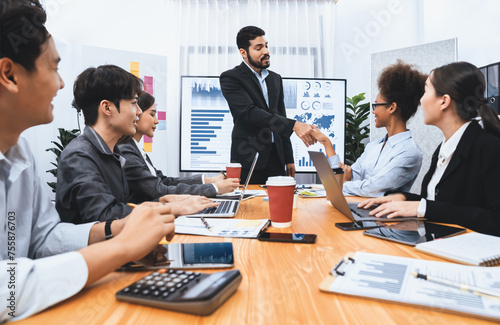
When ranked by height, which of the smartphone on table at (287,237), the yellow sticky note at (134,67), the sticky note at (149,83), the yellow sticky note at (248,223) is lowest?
the smartphone on table at (287,237)

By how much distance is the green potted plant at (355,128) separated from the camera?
3953 mm

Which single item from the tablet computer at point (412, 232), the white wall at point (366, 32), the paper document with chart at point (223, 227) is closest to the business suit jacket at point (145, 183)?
the paper document with chart at point (223, 227)

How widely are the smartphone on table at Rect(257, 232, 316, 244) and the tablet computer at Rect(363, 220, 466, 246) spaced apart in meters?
0.17

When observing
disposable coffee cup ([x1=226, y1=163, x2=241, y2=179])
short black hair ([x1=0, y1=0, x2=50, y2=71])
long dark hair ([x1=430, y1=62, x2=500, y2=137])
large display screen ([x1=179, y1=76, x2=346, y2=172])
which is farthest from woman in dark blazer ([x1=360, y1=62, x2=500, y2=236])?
large display screen ([x1=179, y1=76, x2=346, y2=172])

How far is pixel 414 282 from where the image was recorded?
61 centimetres

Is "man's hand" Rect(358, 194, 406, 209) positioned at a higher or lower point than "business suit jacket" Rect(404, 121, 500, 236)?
lower

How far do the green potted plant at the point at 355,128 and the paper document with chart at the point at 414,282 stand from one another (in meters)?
3.38

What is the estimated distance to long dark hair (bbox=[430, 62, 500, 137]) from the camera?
1.46 metres

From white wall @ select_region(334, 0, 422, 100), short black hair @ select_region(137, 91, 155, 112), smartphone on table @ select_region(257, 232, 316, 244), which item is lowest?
smartphone on table @ select_region(257, 232, 316, 244)

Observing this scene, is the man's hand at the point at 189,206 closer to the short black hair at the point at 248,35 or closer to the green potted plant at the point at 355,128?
the short black hair at the point at 248,35

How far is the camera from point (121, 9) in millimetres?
3998

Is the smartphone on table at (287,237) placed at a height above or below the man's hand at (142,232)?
below

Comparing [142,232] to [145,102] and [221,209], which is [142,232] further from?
[145,102]

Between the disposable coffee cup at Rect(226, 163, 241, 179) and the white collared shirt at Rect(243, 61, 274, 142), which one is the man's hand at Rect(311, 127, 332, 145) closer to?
the disposable coffee cup at Rect(226, 163, 241, 179)
